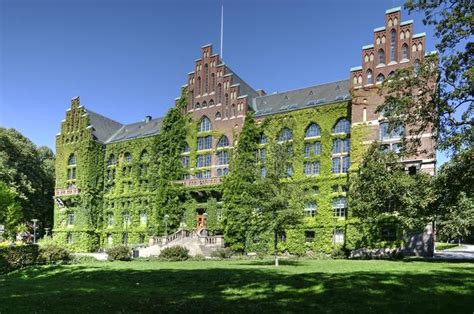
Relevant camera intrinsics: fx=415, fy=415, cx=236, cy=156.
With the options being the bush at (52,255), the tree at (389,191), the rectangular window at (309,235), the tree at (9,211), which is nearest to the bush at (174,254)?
the bush at (52,255)

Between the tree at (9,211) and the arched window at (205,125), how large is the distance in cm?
2294

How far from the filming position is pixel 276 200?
84.2ft

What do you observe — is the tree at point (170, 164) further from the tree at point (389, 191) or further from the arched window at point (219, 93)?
the tree at point (389, 191)

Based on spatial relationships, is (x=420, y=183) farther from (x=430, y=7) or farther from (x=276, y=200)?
(x=430, y=7)

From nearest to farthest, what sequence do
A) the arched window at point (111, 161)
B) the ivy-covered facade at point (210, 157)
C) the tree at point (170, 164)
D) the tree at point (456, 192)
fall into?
the tree at point (456, 192), the ivy-covered facade at point (210, 157), the tree at point (170, 164), the arched window at point (111, 161)

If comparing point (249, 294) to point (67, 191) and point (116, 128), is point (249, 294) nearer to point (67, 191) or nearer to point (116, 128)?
point (67, 191)

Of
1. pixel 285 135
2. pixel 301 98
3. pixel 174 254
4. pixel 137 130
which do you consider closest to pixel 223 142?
pixel 285 135

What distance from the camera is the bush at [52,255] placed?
2817cm

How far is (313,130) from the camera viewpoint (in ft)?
142

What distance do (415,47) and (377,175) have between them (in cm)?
1470

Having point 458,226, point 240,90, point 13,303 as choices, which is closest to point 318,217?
point 458,226

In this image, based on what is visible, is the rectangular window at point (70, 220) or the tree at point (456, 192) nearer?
the tree at point (456, 192)

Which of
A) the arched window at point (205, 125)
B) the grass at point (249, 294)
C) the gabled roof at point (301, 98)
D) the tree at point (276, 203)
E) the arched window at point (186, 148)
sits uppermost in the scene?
the gabled roof at point (301, 98)

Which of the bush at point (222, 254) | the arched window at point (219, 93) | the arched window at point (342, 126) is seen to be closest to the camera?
the bush at point (222, 254)
